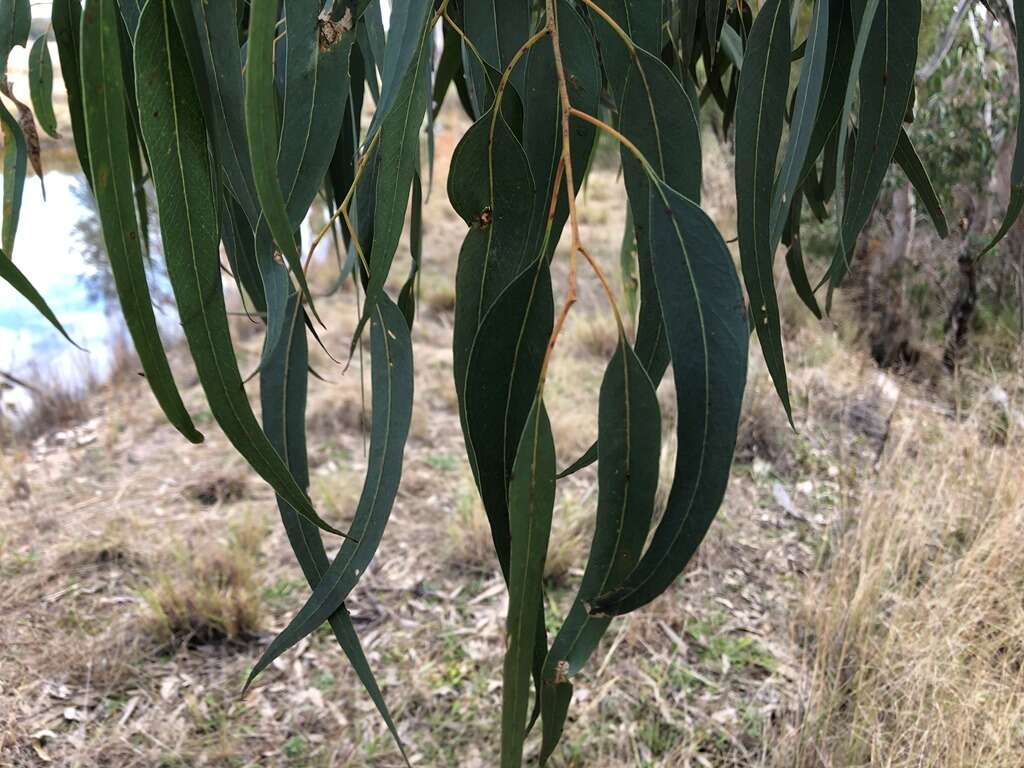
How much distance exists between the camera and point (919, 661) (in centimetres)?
124

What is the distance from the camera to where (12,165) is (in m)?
0.89

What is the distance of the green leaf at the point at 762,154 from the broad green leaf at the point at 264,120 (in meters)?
0.34

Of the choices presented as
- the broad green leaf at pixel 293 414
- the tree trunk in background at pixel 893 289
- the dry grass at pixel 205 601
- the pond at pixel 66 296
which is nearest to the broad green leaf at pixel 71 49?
the broad green leaf at pixel 293 414

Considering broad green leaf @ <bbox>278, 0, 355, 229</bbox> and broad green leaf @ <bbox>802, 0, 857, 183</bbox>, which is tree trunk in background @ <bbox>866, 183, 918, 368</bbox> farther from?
broad green leaf @ <bbox>278, 0, 355, 229</bbox>

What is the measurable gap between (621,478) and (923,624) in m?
1.09

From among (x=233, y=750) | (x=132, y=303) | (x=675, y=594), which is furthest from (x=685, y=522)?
(x=675, y=594)

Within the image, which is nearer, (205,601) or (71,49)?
(71,49)

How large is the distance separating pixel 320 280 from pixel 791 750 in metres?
3.70

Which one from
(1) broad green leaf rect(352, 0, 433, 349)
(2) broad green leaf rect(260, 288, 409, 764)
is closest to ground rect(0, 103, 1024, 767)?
(2) broad green leaf rect(260, 288, 409, 764)

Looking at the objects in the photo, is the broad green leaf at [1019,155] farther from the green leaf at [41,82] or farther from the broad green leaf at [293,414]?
the green leaf at [41,82]

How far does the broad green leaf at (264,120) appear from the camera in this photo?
0.42 metres

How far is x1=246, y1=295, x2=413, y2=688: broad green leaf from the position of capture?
618mm

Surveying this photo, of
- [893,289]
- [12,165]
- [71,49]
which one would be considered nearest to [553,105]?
[71,49]

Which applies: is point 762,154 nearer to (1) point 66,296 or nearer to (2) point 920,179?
(2) point 920,179
